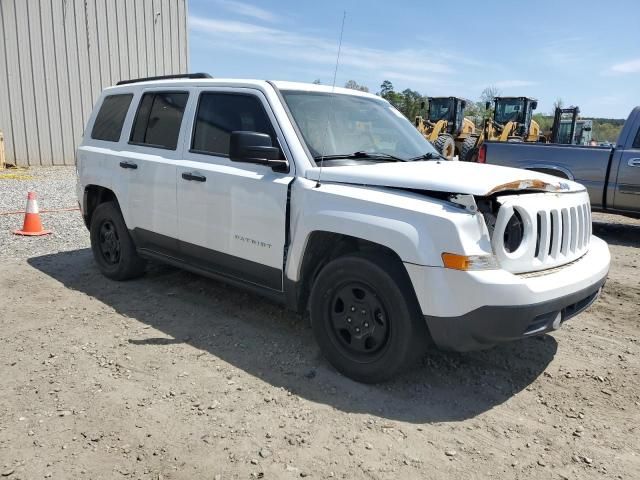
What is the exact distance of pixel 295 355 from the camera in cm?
393

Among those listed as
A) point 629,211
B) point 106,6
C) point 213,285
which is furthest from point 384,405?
point 106,6

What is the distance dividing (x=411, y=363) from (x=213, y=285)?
272 centimetres

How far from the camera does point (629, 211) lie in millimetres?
8336

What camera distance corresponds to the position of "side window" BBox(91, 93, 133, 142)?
5.41 meters

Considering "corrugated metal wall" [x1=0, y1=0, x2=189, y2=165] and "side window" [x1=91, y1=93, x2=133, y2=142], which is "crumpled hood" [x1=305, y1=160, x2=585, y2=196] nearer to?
"side window" [x1=91, y1=93, x2=133, y2=142]

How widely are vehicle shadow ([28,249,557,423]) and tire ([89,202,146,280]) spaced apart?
0.45ft

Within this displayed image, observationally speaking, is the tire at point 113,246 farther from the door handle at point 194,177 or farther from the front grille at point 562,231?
the front grille at point 562,231

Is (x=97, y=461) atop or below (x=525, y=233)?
below

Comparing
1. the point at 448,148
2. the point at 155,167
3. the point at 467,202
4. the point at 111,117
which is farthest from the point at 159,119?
the point at 448,148

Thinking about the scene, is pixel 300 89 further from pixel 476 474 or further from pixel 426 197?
pixel 476 474

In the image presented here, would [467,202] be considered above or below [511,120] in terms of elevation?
below

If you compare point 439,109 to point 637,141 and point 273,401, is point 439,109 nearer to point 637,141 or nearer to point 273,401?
point 637,141

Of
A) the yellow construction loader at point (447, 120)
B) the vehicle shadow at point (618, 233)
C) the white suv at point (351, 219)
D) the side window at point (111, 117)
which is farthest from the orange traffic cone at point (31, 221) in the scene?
the yellow construction loader at point (447, 120)

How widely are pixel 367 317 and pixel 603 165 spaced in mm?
6594
